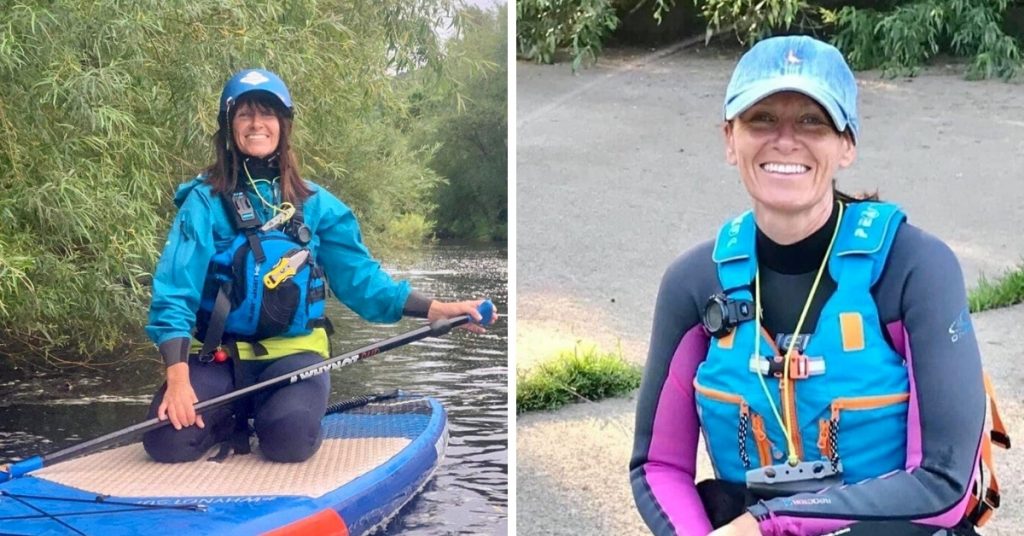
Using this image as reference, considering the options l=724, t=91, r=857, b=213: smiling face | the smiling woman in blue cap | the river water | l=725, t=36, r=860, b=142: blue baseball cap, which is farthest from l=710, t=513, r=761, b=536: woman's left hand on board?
the river water

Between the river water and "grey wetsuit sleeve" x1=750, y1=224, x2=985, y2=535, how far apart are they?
3.39 ft

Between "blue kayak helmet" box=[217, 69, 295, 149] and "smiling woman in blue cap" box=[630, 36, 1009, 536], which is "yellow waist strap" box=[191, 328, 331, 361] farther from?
"smiling woman in blue cap" box=[630, 36, 1009, 536]

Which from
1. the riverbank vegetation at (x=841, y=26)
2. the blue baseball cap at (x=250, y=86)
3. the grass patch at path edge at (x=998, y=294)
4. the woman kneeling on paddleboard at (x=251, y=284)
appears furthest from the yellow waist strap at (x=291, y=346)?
the riverbank vegetation at (x=841, y=26)

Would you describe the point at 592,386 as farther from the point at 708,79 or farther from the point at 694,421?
the point at 708,79

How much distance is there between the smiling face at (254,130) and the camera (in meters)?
2.33

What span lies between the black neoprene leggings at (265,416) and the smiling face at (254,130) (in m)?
0.40

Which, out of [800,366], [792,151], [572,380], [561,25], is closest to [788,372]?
[800,366]

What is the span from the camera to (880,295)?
4.77 ft

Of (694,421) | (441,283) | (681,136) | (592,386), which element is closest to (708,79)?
(681,136)

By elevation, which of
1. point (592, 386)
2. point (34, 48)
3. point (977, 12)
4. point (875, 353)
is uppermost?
point (977, 12)

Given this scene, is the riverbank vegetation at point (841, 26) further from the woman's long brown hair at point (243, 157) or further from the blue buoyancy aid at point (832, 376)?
the blue buoyancy aid at point (832, 376)

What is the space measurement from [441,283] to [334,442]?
0.39 meters

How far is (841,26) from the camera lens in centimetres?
538

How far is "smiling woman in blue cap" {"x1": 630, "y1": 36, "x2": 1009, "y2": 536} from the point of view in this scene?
4.73 ft
